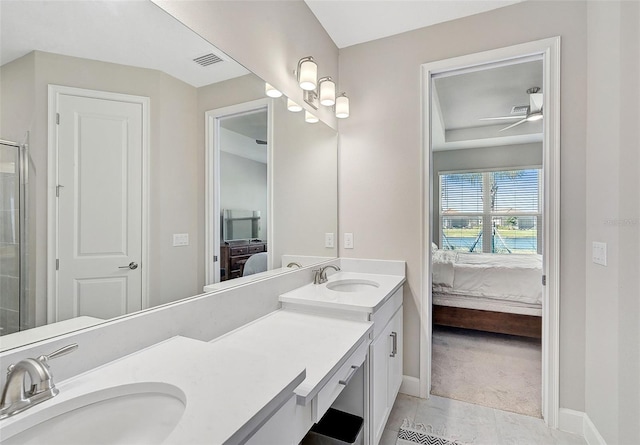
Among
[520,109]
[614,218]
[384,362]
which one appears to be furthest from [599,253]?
[520,109]

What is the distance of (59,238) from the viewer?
2.65ft

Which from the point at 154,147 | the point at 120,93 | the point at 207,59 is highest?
the point at 207,59

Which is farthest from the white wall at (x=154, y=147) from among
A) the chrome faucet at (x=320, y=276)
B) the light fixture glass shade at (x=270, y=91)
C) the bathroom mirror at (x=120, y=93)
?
the chrome faucet at (x=320, y=276)

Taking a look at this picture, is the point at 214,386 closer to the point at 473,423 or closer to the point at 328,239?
the point at 328,239

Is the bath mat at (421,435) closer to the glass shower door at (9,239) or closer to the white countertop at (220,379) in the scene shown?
the white countertop at (220,379)

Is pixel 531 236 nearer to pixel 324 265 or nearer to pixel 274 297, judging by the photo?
pixel 324 265

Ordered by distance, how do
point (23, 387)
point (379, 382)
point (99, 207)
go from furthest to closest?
1. point (379, 382)
2. point (99, 207)
3. point (23, 387)

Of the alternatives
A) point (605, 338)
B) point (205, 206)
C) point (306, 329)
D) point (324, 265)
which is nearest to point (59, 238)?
point (205, 206)

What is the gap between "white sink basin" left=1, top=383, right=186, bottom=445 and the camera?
2.12ft

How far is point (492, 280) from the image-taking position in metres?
3.23

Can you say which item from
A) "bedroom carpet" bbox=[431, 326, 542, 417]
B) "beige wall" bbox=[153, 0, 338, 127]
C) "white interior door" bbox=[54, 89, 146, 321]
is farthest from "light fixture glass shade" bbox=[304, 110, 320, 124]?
"bedroom carpet" bbox=[431, 326, 542, 417]

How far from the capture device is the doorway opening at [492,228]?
6.31ft

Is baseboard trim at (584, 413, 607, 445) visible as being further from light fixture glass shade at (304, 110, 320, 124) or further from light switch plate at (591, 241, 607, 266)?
light fixture glass shade at (304, 110, 320, 124)

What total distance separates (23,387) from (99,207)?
45cm
